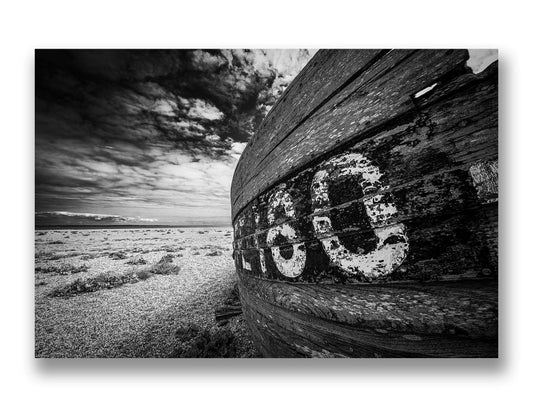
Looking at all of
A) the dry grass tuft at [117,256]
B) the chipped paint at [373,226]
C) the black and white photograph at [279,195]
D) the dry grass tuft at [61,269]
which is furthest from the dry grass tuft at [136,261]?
the chipped paint at [373,226]

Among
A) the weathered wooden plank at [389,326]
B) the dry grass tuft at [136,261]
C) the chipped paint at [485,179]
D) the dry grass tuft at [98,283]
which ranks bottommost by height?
the dry grass tuft at [98,283]

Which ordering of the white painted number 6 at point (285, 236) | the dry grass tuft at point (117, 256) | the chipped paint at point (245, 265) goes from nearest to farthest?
the white painted number 6 at point (285, 236) < the chipped paint at point (245, 265) < the dry grass tuft at point (117, 256)

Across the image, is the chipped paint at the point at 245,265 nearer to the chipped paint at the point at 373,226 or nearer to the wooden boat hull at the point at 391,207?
the wooden boat hull at the point at 391,207

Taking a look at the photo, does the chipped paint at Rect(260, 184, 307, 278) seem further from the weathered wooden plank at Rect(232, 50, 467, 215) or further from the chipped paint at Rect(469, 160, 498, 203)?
the chipped paint at Rect(469, 160, 498, 203)

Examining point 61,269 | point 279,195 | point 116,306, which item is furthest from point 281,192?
point 116,306

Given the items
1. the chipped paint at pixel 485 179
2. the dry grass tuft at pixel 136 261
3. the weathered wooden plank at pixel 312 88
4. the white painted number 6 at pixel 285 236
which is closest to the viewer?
the chipped paint at pixel 485 179

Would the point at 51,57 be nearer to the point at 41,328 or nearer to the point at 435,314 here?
the point at 41,328

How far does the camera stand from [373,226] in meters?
0.87

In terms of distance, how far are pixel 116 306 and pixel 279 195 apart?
1.78m

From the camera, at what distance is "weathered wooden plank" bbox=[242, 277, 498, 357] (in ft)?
2.58

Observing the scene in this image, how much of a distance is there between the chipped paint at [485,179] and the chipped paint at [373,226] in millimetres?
221

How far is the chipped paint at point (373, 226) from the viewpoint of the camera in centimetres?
84
